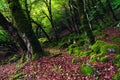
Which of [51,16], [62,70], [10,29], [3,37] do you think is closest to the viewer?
[62,70]

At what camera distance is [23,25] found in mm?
11938

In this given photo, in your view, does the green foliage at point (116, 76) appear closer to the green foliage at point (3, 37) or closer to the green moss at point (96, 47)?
the green moss at point (96, 47)

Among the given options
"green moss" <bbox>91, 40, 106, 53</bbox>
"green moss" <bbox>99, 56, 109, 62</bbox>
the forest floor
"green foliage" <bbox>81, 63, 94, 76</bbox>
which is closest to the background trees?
"green moss" <bbox>91, 40, 106, 53</bbox>

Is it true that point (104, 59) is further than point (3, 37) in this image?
No

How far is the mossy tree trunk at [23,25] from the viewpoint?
11727 mm

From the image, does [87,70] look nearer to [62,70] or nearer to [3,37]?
[62,70]

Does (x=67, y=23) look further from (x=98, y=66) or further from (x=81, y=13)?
(x=98, y=66)

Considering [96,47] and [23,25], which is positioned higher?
[23,25]

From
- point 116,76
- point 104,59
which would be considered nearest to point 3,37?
point 104,59

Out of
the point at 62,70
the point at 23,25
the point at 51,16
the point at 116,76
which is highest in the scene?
the point at 23,25

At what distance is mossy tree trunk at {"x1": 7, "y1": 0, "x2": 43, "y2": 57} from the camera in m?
11.7

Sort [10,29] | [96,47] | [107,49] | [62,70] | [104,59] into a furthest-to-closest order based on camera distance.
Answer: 1. [10,29]
2. [96,47]
3. [107,49]
4. [62,70]
5. [104,59]

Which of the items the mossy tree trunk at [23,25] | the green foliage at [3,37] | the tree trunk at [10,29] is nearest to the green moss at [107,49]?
the mossy tree trunk at [23,25]

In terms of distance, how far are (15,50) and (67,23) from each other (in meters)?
11.9
